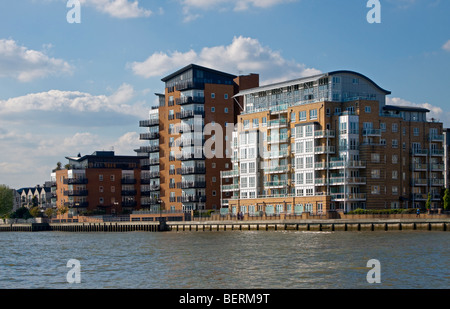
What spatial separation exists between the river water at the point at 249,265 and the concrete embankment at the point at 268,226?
569 inches

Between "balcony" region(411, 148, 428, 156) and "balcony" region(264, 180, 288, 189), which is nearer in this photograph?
"balcony" region(411, 148, 428, 156)

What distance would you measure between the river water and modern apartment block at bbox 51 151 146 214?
98.5 meters

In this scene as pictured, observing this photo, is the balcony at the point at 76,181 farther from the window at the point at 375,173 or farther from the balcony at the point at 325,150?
the window at the point at 375,173

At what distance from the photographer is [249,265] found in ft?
175

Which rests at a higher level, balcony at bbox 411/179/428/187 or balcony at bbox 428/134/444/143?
balcony at bbox 428/134/444/143

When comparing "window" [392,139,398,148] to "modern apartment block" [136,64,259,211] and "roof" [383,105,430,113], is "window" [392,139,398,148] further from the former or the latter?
"modern apartment block" [136,64,259,211]

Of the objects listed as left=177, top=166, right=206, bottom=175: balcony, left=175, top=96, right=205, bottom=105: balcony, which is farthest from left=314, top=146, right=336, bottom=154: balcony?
left=175, top=96, right=205, bottom=105: balcony

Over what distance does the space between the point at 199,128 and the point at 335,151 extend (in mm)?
38271

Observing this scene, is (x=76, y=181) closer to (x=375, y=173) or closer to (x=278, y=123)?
(x=278, y=123)

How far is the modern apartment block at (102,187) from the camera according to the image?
572 ft

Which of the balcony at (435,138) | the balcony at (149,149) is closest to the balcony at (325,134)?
the balcony at (435,138)

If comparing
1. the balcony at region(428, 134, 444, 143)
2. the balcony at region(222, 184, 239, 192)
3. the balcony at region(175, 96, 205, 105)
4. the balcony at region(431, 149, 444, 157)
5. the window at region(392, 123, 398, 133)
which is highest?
the balcony at region(175, 96, 205, 105)

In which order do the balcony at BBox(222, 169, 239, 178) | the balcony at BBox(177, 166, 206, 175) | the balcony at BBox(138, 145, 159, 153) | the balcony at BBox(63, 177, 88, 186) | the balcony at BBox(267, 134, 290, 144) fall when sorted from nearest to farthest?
the balcony at BBox(267, 134, 290, 144) → the balcony at BBox(222, 169, 239, 178) → the balcony at BBox(177, 166, 206, 175) → the balcony at BBox(138, 145, 159, 153) → the balcony at BBox(63, 177, 88, 186)

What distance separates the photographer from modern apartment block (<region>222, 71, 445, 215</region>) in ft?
376
